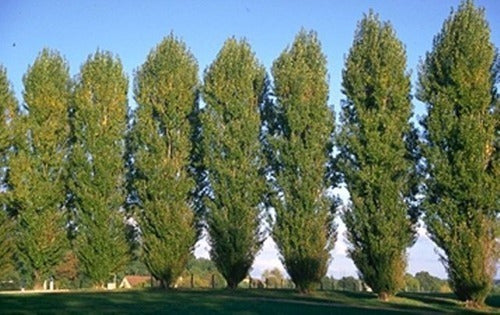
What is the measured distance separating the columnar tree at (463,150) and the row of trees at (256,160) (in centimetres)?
7

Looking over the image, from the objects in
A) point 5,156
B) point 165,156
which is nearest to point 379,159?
point 165,156

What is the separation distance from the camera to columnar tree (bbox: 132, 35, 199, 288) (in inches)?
1446

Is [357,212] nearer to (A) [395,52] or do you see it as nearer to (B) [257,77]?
(A) [395,52]

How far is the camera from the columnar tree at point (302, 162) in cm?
3462

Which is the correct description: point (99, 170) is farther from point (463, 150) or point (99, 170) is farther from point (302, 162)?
point (463, 150)

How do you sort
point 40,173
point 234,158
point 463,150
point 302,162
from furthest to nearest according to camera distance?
point 40,173
point 234,158
point 302,162
point 463,150

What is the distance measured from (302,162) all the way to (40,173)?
15816 millimetres

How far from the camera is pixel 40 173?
3925 centimetres

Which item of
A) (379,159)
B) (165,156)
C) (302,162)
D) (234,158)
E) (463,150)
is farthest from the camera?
(165,156)

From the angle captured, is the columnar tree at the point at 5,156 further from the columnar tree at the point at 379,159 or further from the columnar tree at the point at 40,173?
the columnar tree at the point at 379,159

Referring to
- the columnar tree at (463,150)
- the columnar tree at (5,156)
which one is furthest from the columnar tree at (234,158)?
the columnar tree at (5,156)

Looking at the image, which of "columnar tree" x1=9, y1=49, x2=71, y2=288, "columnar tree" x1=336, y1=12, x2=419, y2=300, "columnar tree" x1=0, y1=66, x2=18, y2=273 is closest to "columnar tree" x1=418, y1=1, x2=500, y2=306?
"columnar tree" x1=336, y1=12, x2=419, y2=300

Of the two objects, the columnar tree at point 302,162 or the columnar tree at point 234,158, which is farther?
the columnar tree at point 234,158

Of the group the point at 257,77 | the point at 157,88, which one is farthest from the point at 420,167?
the point at 157,88
